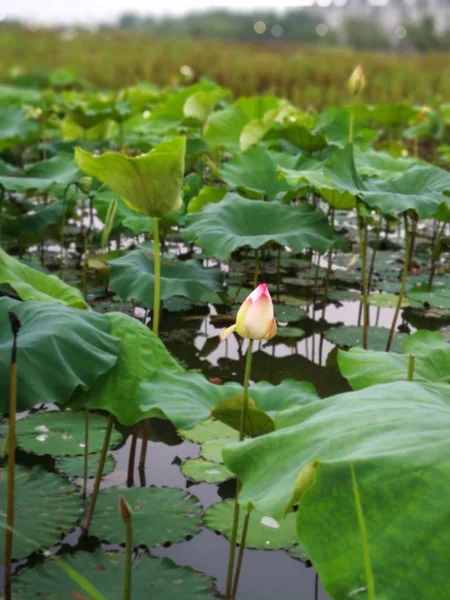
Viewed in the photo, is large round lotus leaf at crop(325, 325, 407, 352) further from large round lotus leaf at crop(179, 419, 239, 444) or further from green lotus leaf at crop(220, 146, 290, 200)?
large round lotus leaf at crop(179, 419, 239, 444)

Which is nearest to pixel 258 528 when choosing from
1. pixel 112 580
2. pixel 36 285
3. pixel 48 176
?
pixel 112 580

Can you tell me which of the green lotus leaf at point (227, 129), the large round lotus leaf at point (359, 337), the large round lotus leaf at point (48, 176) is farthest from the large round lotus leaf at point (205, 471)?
the green lotus leaf at point (227, 129)

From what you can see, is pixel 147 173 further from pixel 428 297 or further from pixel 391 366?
pixel 428 297

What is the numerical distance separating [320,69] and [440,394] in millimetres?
9021

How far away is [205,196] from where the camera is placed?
265 centimetres

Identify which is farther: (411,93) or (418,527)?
(411,93)

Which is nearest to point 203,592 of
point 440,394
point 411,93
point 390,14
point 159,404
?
point 159,404

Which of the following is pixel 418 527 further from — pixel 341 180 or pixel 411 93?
pixel 411 93

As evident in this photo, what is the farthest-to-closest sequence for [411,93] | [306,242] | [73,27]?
1. [73,27]
2. [411,93]
3. [306,242]

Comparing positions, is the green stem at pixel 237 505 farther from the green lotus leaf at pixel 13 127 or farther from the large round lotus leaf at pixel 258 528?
the green lotus leaf at pixel 13 127

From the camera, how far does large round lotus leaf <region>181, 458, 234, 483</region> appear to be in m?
1.58

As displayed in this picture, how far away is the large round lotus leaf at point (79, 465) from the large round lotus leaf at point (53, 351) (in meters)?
0.39

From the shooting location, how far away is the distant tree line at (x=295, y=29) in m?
31.0

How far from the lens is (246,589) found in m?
1.26
